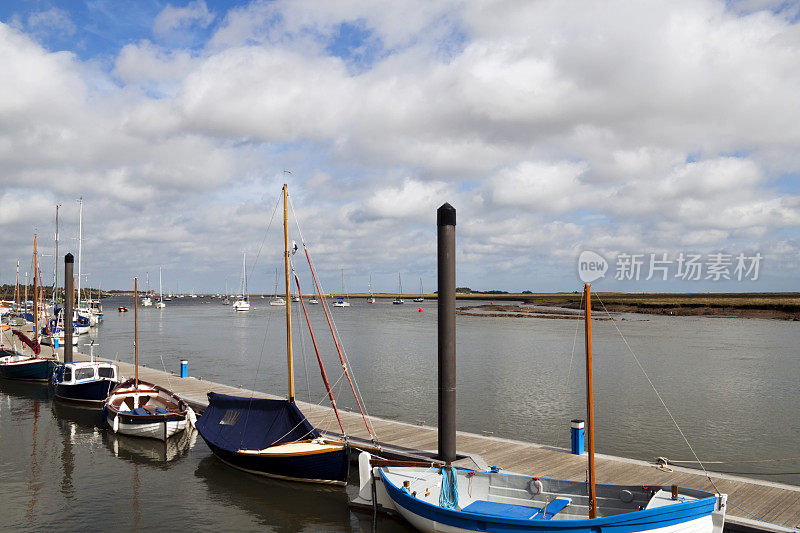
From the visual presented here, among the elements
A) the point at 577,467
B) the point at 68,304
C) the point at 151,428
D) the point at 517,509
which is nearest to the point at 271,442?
the point at 151,428

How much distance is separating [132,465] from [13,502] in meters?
4.60

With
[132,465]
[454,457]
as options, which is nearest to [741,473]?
[454,457]

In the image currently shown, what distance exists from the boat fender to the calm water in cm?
407

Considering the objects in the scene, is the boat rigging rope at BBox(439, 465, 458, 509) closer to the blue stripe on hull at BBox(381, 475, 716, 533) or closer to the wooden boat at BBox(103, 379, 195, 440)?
the blue stripe on hull at BBox(381, 475, 716, 533)

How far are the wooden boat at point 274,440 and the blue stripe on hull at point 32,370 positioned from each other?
961 inches

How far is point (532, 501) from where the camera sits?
14.5m

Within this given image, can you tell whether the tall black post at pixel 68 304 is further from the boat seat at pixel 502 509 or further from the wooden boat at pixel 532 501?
the boat seat at pixel 502 509

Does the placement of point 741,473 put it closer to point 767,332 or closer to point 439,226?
point 439,226

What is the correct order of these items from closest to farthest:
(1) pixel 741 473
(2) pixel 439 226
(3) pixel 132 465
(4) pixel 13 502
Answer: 1. (2) pixel 439 226
2. (4) pixel 13 502
3. (1) pixel 741 473
4. (3) pixel 132 465

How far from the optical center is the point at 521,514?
1402 centimetres

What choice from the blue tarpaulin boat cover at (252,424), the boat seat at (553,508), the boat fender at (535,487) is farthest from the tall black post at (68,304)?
the boat seat at (553,508)

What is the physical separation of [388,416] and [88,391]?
55.2ft

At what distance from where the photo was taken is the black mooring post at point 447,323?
1716 centimetres

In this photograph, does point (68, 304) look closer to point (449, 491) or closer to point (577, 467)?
point (449, 491)
